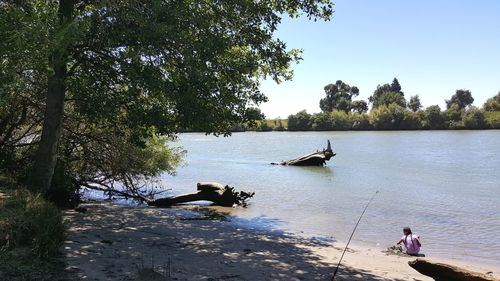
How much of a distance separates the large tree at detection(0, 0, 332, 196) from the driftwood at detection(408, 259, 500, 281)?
17.8 ft

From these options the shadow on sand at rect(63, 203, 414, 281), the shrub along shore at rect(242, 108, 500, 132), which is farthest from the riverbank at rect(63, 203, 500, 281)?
the shrub along shore at rect(242, 108, 500, 132)

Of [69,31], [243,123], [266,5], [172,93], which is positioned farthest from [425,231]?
[69,31]

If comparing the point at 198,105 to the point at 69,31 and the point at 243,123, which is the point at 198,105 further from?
the point at 69,31

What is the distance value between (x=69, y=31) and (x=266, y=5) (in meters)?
7.22

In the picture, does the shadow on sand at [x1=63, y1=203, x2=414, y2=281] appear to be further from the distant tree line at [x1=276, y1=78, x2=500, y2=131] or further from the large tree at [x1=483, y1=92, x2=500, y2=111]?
the large tree at [x1=483, y1=92, x2=500, y2=111]

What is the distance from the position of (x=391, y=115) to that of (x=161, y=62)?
13296 centimetres

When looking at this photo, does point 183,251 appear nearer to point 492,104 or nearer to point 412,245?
point 412,245

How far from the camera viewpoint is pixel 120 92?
11633mm

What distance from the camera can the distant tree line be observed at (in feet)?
431

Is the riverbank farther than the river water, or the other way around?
the river water

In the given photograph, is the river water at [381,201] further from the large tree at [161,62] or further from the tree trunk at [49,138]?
the tree trunk at [49,138]

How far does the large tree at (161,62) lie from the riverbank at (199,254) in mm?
2544

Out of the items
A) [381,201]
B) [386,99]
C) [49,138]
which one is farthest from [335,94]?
[49,138]

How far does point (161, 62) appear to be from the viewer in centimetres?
1041
